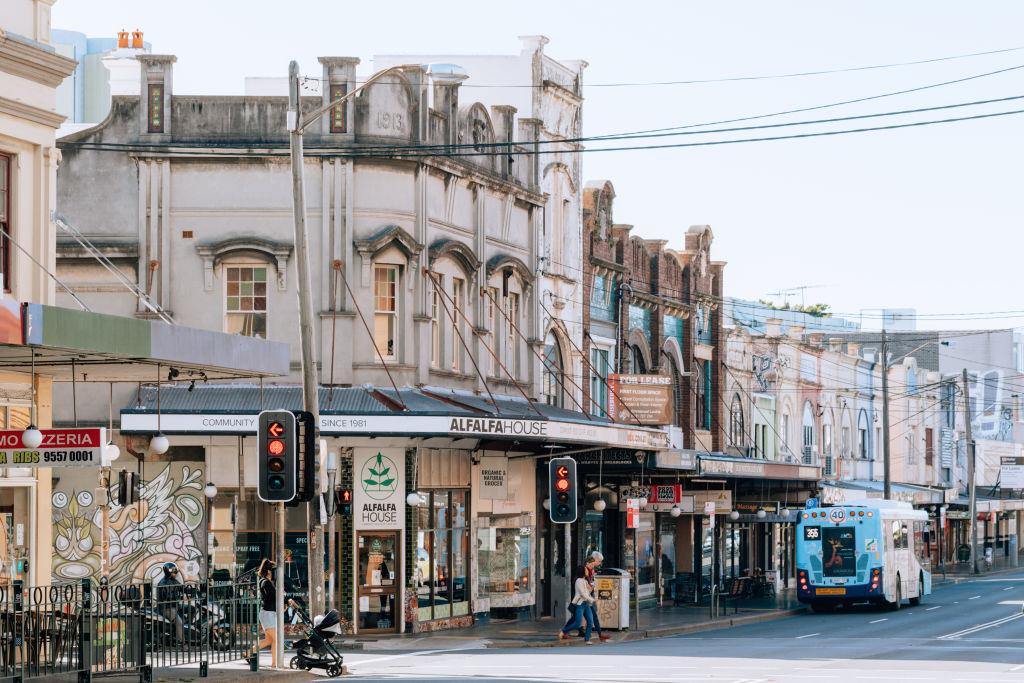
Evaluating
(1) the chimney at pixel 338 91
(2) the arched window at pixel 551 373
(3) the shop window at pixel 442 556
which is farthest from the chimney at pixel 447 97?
(3) the shop window at pixel 442 556

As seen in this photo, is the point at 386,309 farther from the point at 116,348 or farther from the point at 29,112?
the point at 116,348

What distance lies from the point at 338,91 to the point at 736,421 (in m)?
26.1

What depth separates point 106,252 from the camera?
105ft

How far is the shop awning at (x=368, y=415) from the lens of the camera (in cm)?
2942

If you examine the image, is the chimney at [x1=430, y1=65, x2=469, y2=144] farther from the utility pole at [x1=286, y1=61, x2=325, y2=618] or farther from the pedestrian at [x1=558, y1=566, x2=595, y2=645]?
the utility pole at [x1=286, y1=61, x2=325, y2=618]

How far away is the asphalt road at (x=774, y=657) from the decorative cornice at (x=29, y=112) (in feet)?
29.8

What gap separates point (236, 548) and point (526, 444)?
719 centimetres

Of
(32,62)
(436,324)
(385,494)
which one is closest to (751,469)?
(436,324)

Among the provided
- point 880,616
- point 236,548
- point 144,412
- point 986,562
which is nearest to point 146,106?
point 144,412

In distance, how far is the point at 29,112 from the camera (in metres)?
22.7

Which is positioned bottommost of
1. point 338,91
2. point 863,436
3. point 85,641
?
point 85,641

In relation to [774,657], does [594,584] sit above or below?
above

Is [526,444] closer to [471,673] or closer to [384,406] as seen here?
[384,406]

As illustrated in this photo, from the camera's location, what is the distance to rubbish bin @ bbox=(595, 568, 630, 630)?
3350 cm
